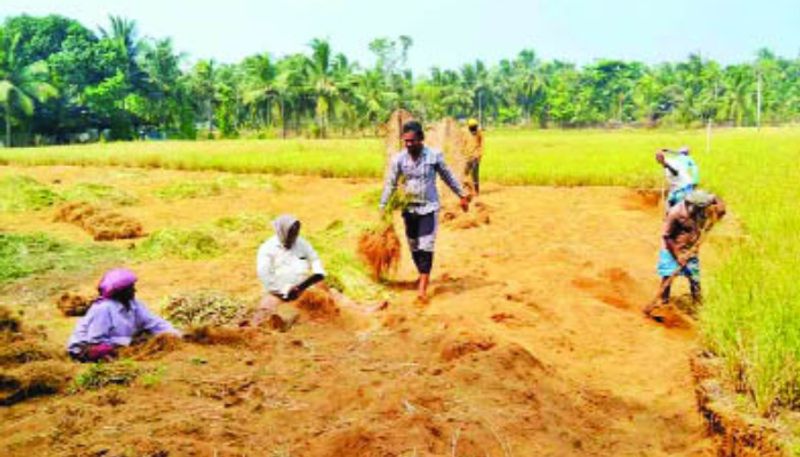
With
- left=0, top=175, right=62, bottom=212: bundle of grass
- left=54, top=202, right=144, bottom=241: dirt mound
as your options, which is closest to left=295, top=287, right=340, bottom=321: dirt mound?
left=54, top=202, right=144, bottom=241: dirt mound

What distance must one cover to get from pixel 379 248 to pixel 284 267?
1.74 m

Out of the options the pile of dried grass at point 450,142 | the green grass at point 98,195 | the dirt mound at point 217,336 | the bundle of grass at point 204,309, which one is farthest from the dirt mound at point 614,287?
the green grass at point 98,195

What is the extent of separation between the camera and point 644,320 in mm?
6676

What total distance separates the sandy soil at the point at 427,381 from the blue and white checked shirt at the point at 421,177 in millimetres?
925

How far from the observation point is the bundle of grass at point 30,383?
3871 millimetres

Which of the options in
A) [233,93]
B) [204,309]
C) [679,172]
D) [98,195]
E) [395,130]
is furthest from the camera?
[233,93]

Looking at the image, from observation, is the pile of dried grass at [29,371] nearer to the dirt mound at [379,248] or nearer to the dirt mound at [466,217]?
the dirt mound at [379,248]

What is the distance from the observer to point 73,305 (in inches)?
279

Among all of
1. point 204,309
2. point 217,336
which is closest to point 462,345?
point 217,336

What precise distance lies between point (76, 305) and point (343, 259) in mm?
2642

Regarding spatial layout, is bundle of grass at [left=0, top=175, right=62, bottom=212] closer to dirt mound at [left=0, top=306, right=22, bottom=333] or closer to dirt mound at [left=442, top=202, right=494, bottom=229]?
dirt mound at [left=442, top=202, right=494, bottom=229]

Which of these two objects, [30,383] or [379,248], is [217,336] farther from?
[379,248]

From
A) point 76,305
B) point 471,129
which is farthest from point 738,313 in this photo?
point 471,129

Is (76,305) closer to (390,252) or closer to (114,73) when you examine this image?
(390,252)
